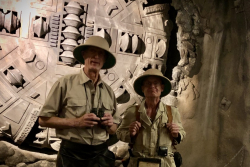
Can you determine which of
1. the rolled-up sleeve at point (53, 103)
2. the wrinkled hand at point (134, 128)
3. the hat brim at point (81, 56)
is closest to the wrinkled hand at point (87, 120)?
the rolled-up sleeve at point (53, 103)

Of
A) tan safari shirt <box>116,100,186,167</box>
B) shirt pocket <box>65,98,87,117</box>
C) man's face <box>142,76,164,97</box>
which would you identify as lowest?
tan safari shirt <box>116,100,186,167</box>

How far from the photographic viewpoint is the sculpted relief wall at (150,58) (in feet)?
10.8

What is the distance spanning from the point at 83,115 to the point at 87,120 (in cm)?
8

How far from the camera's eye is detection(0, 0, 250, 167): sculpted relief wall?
10.8ft

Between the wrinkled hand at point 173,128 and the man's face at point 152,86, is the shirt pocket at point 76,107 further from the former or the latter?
the wrinkled hand at point 173,128

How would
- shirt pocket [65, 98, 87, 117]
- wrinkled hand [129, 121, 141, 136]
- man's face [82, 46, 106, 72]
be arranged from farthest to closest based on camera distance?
wrinkled hand [129, 121, 141, 136] → man's face [82, 46, 106, 72] → shirt pocket [65, 98, 87, 117]

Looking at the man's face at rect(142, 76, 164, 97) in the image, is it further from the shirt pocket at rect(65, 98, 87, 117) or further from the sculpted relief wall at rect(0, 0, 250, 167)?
the sculpted relief wall at rect(0, 0, 250, 167)

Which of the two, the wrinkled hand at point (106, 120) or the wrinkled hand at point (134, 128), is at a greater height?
the wrinkled hand at point (106, 120)

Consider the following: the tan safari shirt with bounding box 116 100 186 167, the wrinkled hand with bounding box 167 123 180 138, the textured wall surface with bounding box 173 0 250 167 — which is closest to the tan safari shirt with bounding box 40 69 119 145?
the tan safari shirt with bounding box 116 100 186 167

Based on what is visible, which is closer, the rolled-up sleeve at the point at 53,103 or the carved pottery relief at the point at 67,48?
the rolled-up sleeve at the point at 53,103

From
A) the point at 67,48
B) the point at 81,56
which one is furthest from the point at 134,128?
the point at 67,48

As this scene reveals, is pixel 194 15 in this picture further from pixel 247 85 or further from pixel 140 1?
pixel 247 85

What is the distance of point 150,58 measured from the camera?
3969 millimetres

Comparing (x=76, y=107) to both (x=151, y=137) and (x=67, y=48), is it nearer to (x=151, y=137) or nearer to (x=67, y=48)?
(x=151, y=137)
